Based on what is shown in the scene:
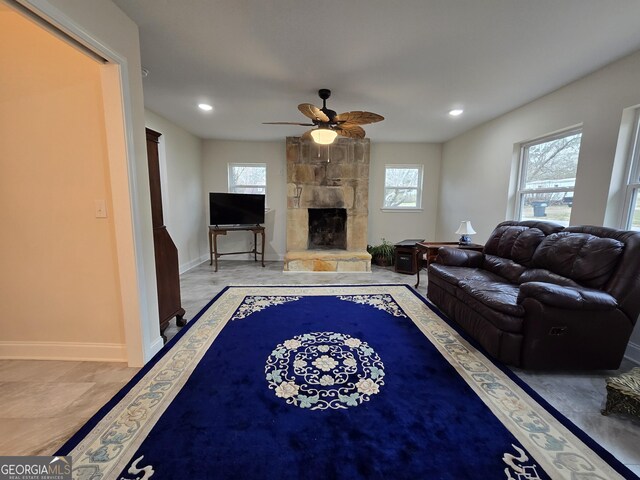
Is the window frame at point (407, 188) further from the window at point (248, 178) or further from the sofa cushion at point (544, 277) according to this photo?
the sofa cushion at point (544, 277)

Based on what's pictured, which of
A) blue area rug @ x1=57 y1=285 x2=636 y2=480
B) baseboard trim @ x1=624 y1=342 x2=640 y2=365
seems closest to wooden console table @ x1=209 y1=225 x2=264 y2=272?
blue area rug @ x1=57 y1=285 x2=636 y2=480

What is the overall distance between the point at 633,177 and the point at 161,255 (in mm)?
4342

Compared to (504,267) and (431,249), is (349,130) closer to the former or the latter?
(431,249)

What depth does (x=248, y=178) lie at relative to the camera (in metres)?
5.50

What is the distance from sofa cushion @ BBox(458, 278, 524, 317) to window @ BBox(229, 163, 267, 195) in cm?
429

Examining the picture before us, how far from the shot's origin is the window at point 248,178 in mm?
5480

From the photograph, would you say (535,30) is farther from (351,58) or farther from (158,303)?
(158,303)

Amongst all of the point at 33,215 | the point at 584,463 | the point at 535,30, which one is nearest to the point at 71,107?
the point at 33,215

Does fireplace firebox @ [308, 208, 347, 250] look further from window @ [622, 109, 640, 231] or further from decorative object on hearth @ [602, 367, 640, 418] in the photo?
decorative object on hearth @ [602, 367, 640, 418]

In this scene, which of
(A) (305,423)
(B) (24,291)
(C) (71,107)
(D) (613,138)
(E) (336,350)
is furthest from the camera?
(D) (613,138)

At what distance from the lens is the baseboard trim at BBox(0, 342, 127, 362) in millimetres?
2007

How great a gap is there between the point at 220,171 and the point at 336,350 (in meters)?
4.61

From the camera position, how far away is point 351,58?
7.46 feet
